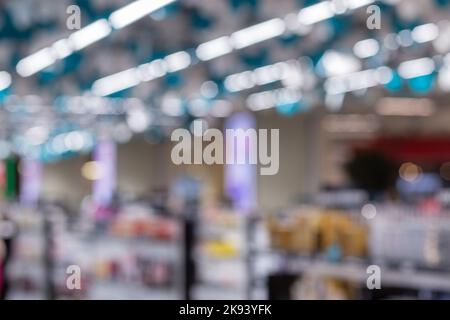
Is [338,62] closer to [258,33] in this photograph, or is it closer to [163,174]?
[258,33]

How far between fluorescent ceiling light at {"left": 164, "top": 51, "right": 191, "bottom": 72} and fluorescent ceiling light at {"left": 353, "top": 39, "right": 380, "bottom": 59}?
2361mm

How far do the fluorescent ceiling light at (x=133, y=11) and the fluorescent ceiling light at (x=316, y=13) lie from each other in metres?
1.74

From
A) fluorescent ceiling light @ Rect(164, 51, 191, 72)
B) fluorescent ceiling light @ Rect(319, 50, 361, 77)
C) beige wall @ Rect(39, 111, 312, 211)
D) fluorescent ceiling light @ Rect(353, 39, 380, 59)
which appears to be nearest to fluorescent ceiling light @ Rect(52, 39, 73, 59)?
fluorescent ceiling light @ Rect(164, 51, 191, 72)

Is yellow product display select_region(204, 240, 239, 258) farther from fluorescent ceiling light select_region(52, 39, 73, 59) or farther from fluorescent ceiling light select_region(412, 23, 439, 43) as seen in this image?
fluorescent ceiling light select_region(412, 23, 439, 43)

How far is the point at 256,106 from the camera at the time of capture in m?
17.9

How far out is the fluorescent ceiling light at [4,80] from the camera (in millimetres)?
11431

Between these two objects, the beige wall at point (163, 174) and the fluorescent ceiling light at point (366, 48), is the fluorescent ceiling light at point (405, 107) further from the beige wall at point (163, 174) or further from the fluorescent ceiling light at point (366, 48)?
the fluorescent ceiling light at point (366, 48)

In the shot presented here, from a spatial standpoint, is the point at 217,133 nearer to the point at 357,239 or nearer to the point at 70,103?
the point at 357,239

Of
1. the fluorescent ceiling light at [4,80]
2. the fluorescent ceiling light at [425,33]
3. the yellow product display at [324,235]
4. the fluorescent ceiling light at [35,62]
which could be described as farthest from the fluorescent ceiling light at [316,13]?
the yellow product display at [324,235]

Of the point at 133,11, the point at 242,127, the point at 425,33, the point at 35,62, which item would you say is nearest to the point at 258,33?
the point at 425,33

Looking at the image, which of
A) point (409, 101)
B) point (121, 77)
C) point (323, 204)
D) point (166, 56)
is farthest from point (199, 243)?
point (409, 101)
